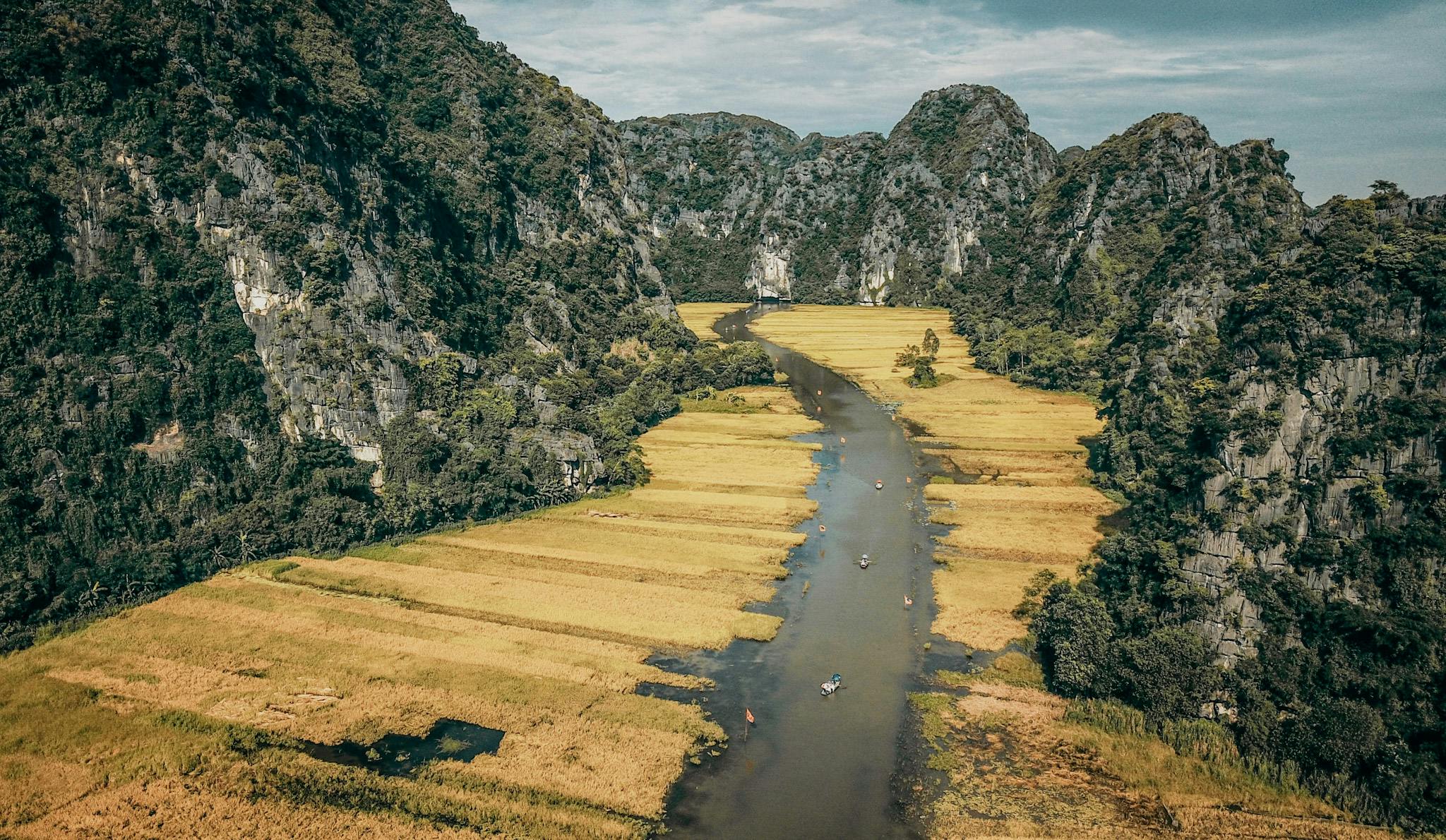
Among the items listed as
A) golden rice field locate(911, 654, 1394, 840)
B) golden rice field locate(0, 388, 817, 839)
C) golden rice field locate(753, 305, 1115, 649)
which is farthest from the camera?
golden rice field locate(753, 305, 1115, 649)

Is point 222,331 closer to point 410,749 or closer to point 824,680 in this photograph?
point 410,749

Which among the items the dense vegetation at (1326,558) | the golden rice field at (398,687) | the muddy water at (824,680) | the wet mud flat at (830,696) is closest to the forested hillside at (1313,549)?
the dense vegetation at (1326,558)

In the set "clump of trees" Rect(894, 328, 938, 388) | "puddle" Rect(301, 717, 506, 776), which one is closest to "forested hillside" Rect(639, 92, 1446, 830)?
"puddle" Rect(301, 717, 506, 776)

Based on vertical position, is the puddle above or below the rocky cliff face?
below

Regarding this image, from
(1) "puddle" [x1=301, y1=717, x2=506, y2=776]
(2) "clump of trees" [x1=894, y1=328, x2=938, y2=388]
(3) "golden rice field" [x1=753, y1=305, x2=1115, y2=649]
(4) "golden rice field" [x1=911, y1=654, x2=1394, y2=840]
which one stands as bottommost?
(1) "puddle" [x1=301, y1=717, x2=506, y2=776]

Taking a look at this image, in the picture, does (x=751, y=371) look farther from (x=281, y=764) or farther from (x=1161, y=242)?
(x=281, y=764)

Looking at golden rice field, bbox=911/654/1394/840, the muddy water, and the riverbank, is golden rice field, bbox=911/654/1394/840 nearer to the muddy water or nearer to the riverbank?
the riverbank

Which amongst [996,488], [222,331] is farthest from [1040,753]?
[222,331]

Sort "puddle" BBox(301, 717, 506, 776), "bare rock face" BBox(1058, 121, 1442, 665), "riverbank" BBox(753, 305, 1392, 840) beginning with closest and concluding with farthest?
"riverbank" BBox(753, 305, 1392, 840)
"puddle" BBox(301, 717, 506, 776)
"bare rock face" BBox(1058, 121, 1442, 665)

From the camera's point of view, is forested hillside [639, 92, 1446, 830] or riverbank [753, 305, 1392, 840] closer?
riverbank [753, 305, 1392, 840]
